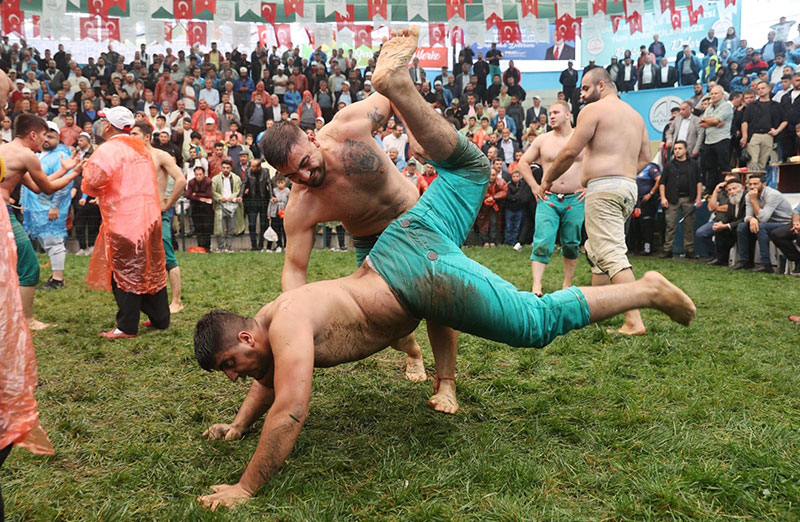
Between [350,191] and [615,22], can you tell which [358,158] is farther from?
[615,22]

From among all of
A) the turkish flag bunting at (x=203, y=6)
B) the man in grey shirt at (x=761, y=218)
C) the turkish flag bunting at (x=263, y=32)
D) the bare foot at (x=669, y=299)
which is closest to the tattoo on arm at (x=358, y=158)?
the bare foot at (x=669, y=299)

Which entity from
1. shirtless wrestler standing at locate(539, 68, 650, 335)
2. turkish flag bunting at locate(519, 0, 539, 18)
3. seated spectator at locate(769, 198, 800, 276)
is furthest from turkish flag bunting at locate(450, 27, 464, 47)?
shirtless wrestler standing at locate(539, 68, 650, 335)

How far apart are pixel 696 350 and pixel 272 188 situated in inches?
382

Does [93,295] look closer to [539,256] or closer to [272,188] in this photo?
[539,256]

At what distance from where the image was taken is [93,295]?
22.5 feet

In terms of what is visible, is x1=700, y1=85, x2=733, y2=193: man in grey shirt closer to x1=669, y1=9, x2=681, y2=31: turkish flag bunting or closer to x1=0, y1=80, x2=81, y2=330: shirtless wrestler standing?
x1=669, y1=9, x2=681, y2=31: turkish flag bunting

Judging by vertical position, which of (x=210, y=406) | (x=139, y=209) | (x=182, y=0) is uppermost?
(x=182, y=0)

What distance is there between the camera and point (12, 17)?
53.2 feet

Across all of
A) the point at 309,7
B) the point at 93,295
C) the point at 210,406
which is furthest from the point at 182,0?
the point at 210,406

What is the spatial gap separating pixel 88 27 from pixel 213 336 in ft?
58.4

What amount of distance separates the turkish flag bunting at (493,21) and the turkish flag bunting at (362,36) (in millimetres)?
3549

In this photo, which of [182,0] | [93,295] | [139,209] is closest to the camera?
[139,209]

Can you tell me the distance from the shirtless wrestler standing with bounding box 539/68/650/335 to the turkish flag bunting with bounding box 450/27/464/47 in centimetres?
1404

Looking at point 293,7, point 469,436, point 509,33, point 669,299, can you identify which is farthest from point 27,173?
point 509,33
